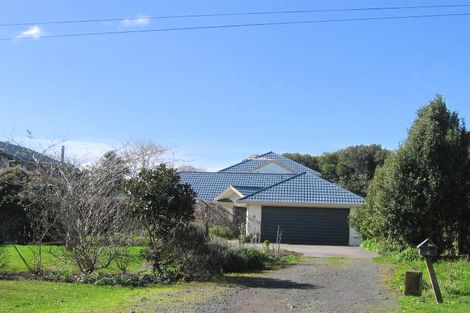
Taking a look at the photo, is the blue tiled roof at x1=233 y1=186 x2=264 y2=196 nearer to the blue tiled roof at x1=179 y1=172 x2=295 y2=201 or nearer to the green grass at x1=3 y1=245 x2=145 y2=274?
the blue tiled roof at x1=179 y1=172 x2=295 y2=201

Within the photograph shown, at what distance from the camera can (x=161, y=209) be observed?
1509 cm

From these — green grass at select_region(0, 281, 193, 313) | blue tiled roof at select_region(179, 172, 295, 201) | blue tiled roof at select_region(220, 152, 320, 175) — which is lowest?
green grass at select_region(0, 281, 193, 313)

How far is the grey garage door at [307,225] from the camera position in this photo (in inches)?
1289

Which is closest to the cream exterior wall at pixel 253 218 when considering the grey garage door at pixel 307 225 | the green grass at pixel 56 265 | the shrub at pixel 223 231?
the grey garage door at pixel 307 225

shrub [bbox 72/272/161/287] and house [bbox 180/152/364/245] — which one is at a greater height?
house [bbox 180/152/364/245]

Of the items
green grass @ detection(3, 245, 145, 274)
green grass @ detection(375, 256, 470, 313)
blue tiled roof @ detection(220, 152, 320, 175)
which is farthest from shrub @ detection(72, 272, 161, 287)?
blue tiled roof @ detection(220, 152, 320, 175)

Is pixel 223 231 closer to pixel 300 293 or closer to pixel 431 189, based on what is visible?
pixel 431 189

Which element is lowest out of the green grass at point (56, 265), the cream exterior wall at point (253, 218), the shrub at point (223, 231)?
the green grass at point (56, 265)

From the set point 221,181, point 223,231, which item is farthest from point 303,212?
point 221,181

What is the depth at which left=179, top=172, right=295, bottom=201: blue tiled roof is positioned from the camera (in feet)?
136

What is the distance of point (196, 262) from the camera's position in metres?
15.1

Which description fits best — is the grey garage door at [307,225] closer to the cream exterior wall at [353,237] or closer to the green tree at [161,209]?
the cream exterior wall at [353,237]

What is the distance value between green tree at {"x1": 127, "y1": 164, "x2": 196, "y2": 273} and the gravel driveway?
2.02 meters

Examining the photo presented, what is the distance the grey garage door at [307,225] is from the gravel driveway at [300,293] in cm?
1453
